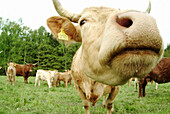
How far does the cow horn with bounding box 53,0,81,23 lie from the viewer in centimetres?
292

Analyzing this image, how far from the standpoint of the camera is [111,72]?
62.0 inches

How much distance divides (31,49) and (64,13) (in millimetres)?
41224

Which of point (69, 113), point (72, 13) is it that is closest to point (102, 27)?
point (72, 13)

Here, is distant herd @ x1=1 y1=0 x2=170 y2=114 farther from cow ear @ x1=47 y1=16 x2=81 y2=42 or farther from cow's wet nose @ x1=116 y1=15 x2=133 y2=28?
cow ear @ x1=47 y1=16 x2=81 y2=42

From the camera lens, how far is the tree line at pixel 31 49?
33716mm

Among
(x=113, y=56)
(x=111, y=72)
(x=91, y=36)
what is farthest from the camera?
(x=91, y=36)

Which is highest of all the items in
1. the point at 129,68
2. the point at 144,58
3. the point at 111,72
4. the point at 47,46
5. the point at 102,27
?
the point at 102,27

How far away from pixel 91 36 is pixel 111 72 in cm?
57

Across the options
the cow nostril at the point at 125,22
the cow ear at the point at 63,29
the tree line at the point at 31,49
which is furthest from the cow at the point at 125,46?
the tree line at the point at 31,49

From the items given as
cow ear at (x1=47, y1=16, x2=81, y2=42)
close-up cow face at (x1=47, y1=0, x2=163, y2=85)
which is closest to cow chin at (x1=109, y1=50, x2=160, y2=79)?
close-up cow face at (x1=47, y1=0, x2=163, y2=85)

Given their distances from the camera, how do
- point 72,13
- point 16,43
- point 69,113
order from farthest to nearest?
point 16,43 → point 69,113 → point 72,13

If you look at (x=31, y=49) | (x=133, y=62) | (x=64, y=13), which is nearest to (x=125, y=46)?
(x=133, y=62)

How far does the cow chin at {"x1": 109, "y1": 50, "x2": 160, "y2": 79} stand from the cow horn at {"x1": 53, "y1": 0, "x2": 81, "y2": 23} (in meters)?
1.77

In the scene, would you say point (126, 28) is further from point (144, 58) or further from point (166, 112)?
point (166, 112)
